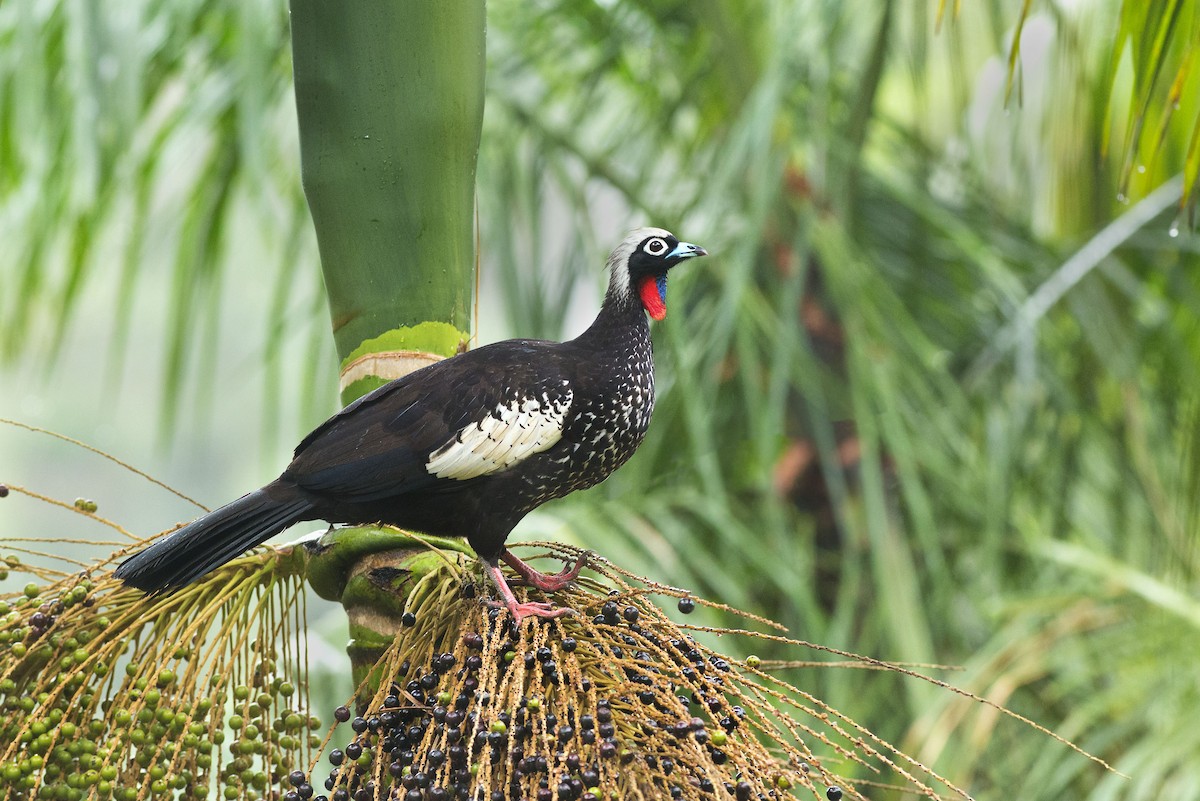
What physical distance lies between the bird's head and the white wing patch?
22 cm

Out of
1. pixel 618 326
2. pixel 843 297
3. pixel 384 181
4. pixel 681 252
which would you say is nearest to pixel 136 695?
pixel 384 181

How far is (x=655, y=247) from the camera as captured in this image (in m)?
1.61

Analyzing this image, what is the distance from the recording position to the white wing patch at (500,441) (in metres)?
1.41

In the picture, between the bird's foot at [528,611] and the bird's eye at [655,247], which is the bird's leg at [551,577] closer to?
the bird's foot at [528,611]

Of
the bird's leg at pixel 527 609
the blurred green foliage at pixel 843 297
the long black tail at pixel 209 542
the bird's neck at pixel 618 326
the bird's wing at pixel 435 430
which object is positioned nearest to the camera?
the bird's leg at pixel 527 609

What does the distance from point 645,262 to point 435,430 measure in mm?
360

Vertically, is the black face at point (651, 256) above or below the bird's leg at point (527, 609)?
above

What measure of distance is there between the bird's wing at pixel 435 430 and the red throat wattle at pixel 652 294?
21 centimetres

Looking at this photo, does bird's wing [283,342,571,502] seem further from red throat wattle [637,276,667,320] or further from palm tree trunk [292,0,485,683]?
red throat wattle [637,276,667,320]

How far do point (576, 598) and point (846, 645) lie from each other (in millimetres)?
1507

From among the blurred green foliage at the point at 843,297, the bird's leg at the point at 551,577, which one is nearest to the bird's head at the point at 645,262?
the bird's leg at the point at 551,577

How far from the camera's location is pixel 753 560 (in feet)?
8.25

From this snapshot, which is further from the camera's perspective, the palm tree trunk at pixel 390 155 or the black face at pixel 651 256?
the black face at pixel 651 256

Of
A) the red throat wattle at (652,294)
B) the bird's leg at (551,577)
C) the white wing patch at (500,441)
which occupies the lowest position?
the bird's leg at (551,577)
